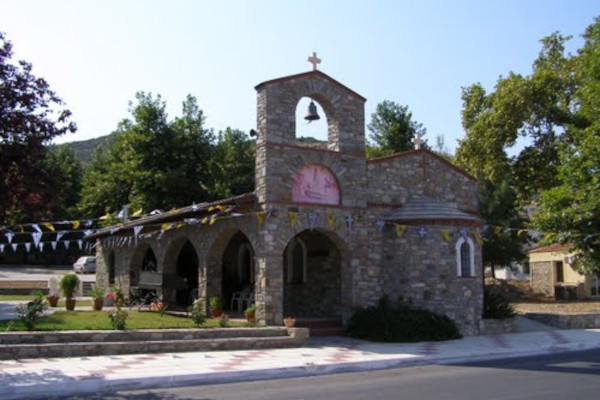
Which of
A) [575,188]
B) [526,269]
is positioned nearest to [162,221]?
[575,188]

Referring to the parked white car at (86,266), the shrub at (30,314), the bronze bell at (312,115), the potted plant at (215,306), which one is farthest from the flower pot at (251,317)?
the parked white car at (86,266)

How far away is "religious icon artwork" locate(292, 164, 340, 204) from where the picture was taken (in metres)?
15.7

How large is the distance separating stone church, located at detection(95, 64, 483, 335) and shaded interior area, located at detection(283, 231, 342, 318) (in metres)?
0.03

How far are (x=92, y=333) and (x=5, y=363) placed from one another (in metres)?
1.98

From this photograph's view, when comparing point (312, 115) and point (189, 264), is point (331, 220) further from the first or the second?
point (189, 264)

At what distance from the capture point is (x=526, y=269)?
162 feet

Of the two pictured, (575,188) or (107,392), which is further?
(575,188)

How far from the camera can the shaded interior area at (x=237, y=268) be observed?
808 inches

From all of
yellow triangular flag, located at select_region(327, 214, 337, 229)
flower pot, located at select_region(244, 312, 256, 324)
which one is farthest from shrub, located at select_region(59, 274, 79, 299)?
yellow triangular flag, located at select_region(327, 214, 337, 229)

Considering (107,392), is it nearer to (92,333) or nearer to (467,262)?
(92,333)

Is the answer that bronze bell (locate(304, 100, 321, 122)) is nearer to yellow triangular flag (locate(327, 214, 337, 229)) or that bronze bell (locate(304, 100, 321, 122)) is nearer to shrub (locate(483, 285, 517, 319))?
yellow triangular flag (locate(327, 214, 337, 229))

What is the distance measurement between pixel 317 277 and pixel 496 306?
5448mm

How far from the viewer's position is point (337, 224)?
16.3m

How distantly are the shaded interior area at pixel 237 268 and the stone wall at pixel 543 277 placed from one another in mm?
19615
